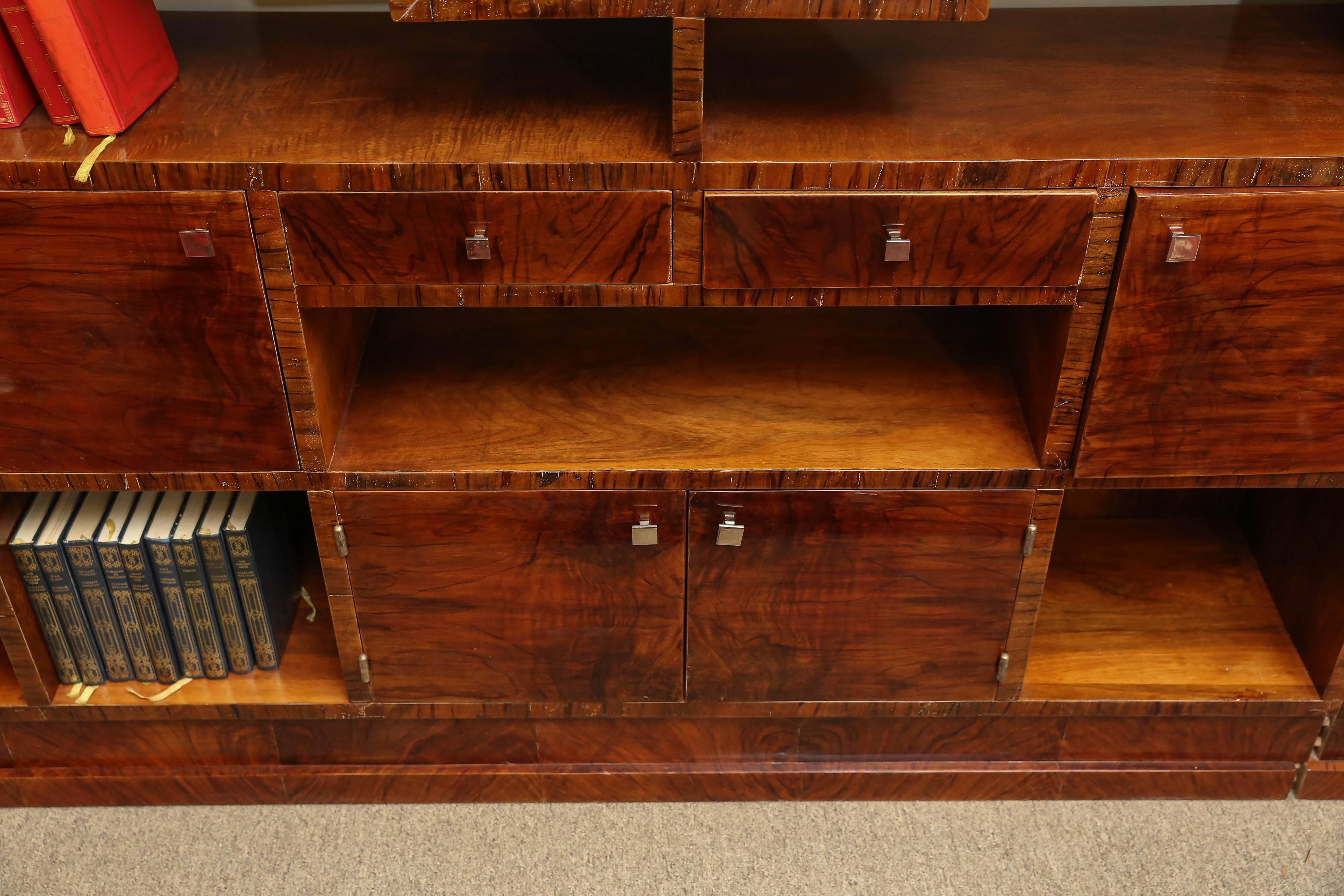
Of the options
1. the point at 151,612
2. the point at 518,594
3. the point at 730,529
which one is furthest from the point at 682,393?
the point at 151,612

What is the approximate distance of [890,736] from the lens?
1284mm

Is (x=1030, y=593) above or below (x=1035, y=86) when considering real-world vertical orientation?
below

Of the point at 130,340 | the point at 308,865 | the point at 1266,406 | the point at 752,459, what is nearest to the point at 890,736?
the point at 752,459

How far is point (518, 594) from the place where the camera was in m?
1.14

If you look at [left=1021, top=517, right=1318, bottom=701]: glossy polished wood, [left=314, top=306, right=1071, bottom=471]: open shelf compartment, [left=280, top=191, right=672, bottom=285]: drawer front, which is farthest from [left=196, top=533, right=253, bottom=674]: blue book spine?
[left=1021, top=517, right=1318, bottom=701]: glossy polished wood

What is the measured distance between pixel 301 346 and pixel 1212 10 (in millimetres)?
931

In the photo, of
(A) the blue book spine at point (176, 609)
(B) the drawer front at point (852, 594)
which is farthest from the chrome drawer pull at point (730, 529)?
(A) the blue book spine at point (176, 609)

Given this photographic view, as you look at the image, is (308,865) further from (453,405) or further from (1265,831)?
(1265,831)

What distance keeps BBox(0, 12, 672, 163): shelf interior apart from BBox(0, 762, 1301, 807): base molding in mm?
701

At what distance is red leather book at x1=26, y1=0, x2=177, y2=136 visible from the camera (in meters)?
0.88

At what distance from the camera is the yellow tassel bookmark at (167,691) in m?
1.24

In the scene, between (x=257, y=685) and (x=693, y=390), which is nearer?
(x=693, y=390)

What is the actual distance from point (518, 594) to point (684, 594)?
16 cm

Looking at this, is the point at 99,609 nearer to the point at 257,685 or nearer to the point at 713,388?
the point at 257,685
